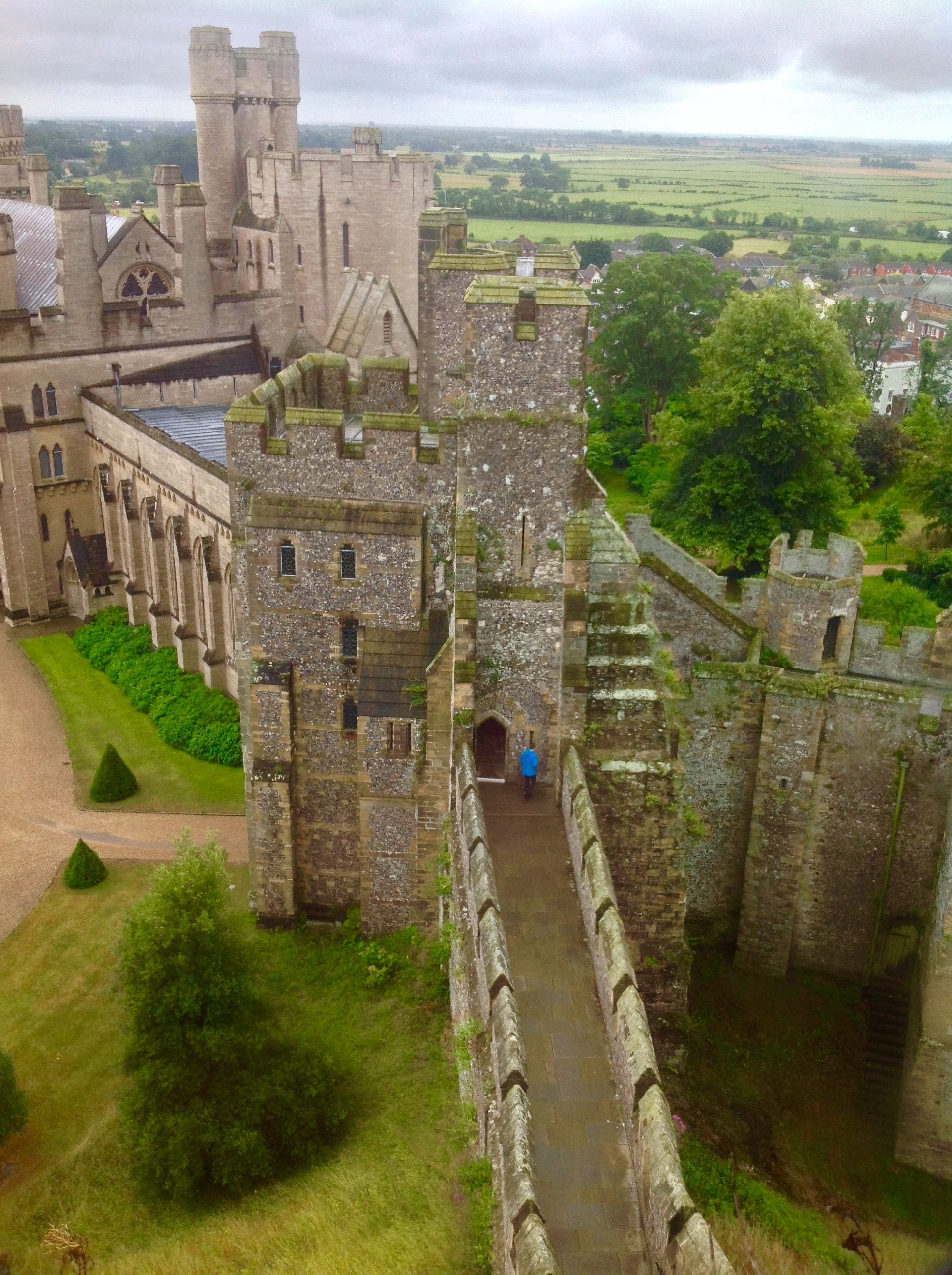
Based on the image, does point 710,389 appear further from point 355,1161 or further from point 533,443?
point 355,1161

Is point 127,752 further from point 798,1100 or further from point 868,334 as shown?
point 868,334

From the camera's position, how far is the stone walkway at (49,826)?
1065 inches

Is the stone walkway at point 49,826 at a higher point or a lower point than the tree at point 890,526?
lower

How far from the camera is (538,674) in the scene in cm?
1877

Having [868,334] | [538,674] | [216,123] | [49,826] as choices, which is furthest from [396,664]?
[868,334]

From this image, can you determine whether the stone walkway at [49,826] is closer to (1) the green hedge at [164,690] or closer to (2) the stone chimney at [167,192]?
(1) the green hedge at [164,690]

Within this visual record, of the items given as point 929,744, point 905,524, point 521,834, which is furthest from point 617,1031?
point 905,524

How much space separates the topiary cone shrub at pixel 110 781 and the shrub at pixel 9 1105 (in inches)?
442

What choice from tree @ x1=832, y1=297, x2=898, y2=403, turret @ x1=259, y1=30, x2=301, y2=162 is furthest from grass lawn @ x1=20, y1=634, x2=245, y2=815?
tree @ x1=832, y1=297, x2=898, y2=403

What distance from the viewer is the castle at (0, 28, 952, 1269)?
60.2 ft

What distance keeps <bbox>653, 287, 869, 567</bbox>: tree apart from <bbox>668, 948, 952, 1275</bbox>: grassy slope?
18.7 metres

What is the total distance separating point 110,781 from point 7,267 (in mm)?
19056

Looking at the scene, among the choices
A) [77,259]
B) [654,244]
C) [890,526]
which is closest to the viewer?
[77,259]

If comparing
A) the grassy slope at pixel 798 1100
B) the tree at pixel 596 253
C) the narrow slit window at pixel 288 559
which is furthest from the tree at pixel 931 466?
the tree at pixel 596 253
